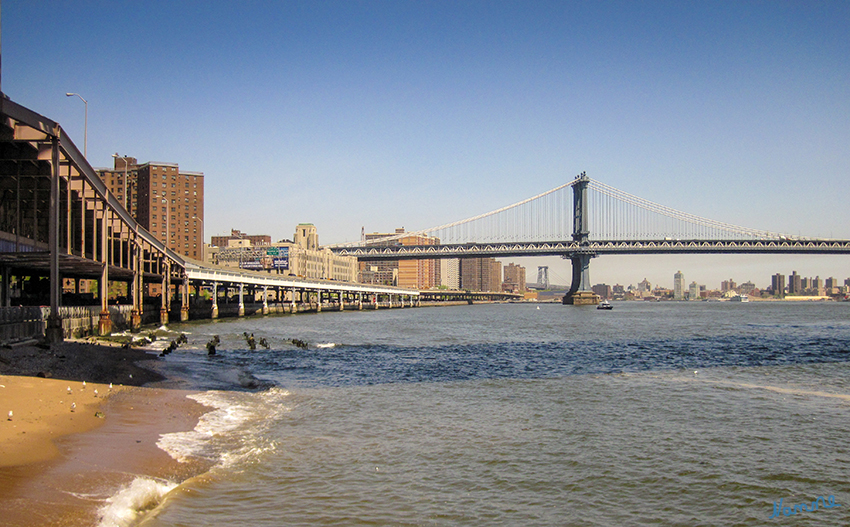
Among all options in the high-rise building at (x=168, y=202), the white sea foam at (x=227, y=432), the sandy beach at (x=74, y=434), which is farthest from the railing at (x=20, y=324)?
the high-rise building at (x=168, y=202)

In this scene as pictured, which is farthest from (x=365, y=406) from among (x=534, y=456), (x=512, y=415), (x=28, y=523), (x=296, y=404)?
(x=28, y=523)

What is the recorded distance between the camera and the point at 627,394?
2361 cm

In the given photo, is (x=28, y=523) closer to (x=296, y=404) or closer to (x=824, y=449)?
(x=296, y=404)

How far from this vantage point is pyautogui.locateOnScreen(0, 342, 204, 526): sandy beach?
377 inches

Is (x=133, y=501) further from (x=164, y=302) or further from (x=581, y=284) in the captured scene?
(x=581, y=284)

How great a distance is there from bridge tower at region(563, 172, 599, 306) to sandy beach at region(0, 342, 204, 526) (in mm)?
154098

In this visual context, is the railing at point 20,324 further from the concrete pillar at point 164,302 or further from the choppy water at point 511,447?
the concrete pillar at point 164,302

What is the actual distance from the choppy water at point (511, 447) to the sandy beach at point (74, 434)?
849 millimetres

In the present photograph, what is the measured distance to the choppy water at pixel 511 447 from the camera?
1091cm

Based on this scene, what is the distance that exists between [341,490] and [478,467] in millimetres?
3095

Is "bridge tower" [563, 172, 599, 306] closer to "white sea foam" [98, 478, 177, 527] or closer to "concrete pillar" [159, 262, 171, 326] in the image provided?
"concrete pillar" [159, 262, 171, 326]

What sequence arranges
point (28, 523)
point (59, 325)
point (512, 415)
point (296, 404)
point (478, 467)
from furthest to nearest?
point (59, 325), point (296, 404), point (512, 415), point (478, 467), point (28, 523)

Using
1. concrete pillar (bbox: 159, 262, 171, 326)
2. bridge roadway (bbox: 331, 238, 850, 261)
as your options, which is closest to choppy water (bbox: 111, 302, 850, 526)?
concrete pillar (bbox: 159, 262, 171, 326)

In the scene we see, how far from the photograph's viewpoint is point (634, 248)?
160m
